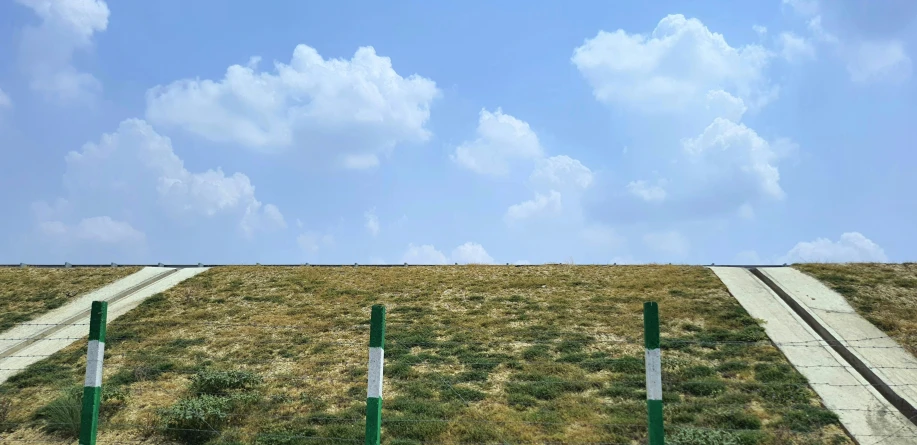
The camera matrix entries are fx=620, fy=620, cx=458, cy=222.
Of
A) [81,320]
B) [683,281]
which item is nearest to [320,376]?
[81,320]

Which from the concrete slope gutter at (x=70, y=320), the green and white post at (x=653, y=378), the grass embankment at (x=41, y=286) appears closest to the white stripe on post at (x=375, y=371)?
the green and white post at (x=653, y=378)

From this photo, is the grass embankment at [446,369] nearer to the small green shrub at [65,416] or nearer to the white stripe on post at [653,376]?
the small green shrub at [65,416]

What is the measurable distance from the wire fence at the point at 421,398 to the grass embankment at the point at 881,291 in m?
1.26

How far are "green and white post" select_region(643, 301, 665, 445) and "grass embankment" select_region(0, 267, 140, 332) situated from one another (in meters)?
17.8

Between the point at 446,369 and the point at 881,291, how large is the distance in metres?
12.1

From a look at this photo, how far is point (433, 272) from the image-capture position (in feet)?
68.3

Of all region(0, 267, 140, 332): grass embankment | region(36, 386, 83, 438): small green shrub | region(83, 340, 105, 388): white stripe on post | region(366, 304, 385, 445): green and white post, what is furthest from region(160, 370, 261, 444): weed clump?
region(0, 267, 140, 332): grass embankment

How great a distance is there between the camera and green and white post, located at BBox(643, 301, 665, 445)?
5094mm

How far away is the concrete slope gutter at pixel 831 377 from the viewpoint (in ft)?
29.2

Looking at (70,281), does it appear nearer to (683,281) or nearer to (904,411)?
(683,281)

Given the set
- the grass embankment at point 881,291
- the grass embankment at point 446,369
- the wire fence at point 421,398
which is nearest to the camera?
the wire fence at point 421,398

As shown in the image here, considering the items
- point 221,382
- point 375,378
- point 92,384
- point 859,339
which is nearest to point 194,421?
point 221,382

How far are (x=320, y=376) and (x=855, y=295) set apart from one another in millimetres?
13408

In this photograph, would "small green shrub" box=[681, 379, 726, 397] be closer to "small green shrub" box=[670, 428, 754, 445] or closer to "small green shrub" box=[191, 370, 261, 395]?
"small green shrub" box=[670, 428, 754, 445]
